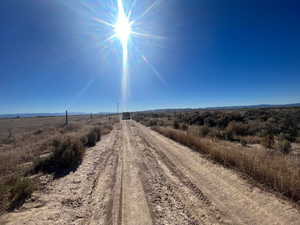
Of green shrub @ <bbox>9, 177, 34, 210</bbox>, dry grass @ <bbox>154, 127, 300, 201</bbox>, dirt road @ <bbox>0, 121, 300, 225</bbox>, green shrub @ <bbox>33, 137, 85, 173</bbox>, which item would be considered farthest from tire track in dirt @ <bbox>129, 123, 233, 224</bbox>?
green shrub @ <bbox>33, 137, 85, 173</bbox>

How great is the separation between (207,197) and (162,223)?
1.61 metres

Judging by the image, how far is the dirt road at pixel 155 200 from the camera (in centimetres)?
329

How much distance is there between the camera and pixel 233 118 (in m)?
20.7

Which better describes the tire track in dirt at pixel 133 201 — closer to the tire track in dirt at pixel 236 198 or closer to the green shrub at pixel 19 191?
the tire track in dirt at pixel 236 198

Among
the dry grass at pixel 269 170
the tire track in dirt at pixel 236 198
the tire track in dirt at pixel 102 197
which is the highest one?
the dry grass at pixel 269 170

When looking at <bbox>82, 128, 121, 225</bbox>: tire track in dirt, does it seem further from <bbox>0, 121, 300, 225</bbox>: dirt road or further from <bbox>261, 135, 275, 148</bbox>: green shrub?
<bbox>261, 135, 275, 148</bbox>: green shrub

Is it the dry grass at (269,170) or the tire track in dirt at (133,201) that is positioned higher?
the dry grass at (269,170)

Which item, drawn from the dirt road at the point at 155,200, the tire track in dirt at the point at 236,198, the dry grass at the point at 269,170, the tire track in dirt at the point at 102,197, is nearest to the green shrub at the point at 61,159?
the dirt road at the point at 155,200

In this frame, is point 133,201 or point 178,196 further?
point 178,196

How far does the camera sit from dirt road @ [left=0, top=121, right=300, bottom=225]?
329cm

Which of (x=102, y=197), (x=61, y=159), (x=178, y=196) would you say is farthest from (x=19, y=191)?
(x=178, y=196)

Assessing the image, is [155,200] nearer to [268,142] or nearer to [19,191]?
[19,191]

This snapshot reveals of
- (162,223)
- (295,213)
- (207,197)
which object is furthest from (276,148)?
(162,223)

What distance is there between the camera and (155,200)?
400 centimetres
